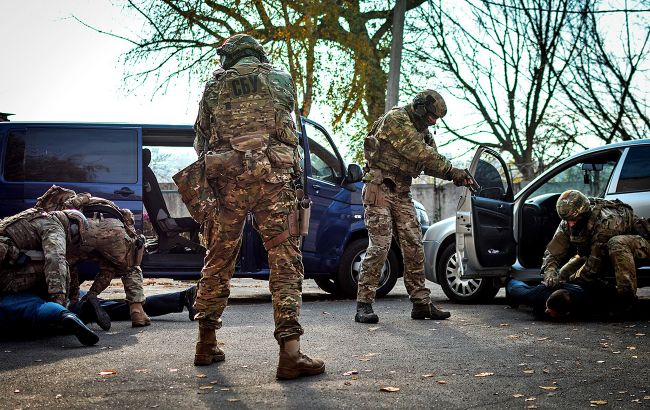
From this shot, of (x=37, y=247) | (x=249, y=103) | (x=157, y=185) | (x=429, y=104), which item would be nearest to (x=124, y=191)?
(x=157, y=185)

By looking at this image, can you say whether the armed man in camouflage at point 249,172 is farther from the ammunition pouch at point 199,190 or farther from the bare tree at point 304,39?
the bare tree at point 304,39

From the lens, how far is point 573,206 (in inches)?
317

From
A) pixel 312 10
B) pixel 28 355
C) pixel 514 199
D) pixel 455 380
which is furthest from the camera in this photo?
pixel 312 10

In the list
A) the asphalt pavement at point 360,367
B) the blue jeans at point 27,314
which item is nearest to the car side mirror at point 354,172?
the asphalt pavement at point 360,367

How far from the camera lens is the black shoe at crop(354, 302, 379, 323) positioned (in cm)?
823

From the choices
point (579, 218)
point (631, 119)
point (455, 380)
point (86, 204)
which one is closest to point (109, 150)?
point (86, 204)

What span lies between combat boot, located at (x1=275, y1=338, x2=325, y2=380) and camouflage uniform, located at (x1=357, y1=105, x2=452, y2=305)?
294 centimetres

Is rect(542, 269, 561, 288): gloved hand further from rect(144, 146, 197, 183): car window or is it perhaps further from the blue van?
rect(144, 146, 197, 183): car window

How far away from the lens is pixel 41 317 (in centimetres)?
691

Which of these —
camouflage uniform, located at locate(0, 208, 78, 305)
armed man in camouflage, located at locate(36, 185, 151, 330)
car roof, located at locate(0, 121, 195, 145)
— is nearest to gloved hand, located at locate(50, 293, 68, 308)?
camouflage uniform, located at locate(0, 208, 78, 305)

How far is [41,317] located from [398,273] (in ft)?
16.5

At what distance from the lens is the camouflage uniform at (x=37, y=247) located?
23.2 ft

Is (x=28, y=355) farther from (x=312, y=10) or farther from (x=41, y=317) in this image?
(x=312, y=10)

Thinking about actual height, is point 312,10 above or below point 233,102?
above
